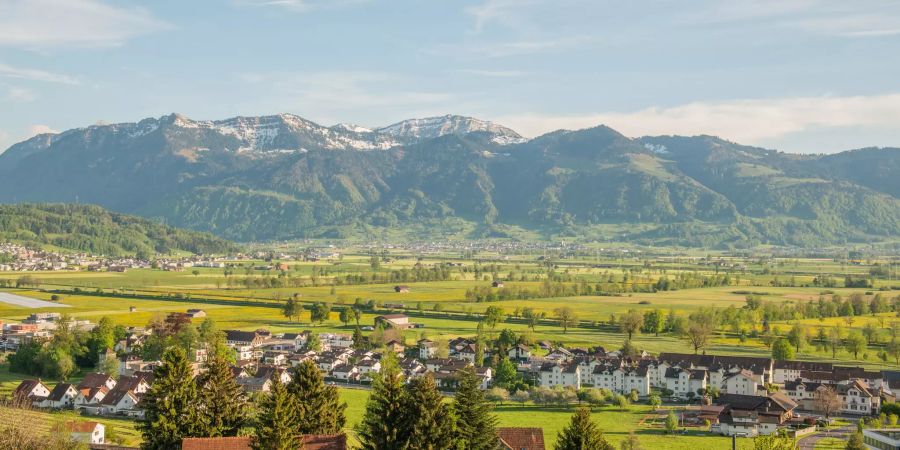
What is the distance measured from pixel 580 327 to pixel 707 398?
114 ft

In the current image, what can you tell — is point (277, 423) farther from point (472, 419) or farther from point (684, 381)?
point (684, 381)

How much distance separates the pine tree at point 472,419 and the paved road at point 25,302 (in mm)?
92629

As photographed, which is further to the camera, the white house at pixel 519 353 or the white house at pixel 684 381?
the white house at pixel 519 353

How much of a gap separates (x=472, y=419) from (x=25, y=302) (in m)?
101

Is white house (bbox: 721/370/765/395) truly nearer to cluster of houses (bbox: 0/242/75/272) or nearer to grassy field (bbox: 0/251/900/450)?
grassy field (bbox: 0/251/900/450)

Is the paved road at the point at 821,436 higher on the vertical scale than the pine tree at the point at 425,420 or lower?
lower

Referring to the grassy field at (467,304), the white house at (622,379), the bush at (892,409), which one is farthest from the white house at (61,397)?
the bush at (892,409)

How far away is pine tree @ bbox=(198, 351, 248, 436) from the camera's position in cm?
3459

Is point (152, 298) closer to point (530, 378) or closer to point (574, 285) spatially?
point (574, 285)

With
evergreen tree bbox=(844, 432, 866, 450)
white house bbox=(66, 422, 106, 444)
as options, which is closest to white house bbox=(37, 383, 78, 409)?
white house bbox=(66, 422, 106, 444)

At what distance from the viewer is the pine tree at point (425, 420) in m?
30.9

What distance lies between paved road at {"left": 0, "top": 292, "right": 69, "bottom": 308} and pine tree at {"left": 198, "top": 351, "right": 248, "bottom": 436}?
86721 millimetres

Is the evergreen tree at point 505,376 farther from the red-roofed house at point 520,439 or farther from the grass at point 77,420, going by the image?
the red-roofed house at point 520,439

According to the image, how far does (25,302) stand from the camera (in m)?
118
